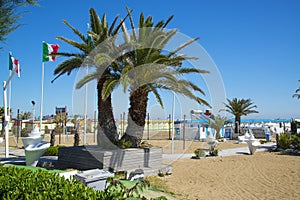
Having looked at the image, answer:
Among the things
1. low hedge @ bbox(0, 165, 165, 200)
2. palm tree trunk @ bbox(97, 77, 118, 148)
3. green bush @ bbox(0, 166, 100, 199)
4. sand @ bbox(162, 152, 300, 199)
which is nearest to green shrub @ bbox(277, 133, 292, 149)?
sand @ bbox(162, 152, 300, 199)

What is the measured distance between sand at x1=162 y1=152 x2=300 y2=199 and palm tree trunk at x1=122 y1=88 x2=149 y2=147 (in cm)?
185

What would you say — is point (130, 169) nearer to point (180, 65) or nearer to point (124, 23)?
point (180, 65)

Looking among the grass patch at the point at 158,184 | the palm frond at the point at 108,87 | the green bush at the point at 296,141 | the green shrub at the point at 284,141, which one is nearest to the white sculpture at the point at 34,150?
the palm frond at the point at 108,87

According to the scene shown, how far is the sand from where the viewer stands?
22.2 feet

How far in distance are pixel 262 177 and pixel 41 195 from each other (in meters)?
7.86

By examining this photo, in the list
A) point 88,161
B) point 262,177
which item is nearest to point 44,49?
point 88,161

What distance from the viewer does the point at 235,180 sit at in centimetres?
841

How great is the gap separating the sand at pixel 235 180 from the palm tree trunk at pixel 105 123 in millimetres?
2429

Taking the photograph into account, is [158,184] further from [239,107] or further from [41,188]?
[239,107]

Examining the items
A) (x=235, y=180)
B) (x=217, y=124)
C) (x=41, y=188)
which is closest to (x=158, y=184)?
(x=235, y=180)

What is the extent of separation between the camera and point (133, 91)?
960cm

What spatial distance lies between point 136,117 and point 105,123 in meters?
1.13

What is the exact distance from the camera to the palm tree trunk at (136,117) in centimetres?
966

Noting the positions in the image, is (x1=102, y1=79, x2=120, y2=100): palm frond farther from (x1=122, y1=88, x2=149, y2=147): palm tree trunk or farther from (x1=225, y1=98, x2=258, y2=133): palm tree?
(x1=225, y1=98, x2=258, y2=133): palm tree
